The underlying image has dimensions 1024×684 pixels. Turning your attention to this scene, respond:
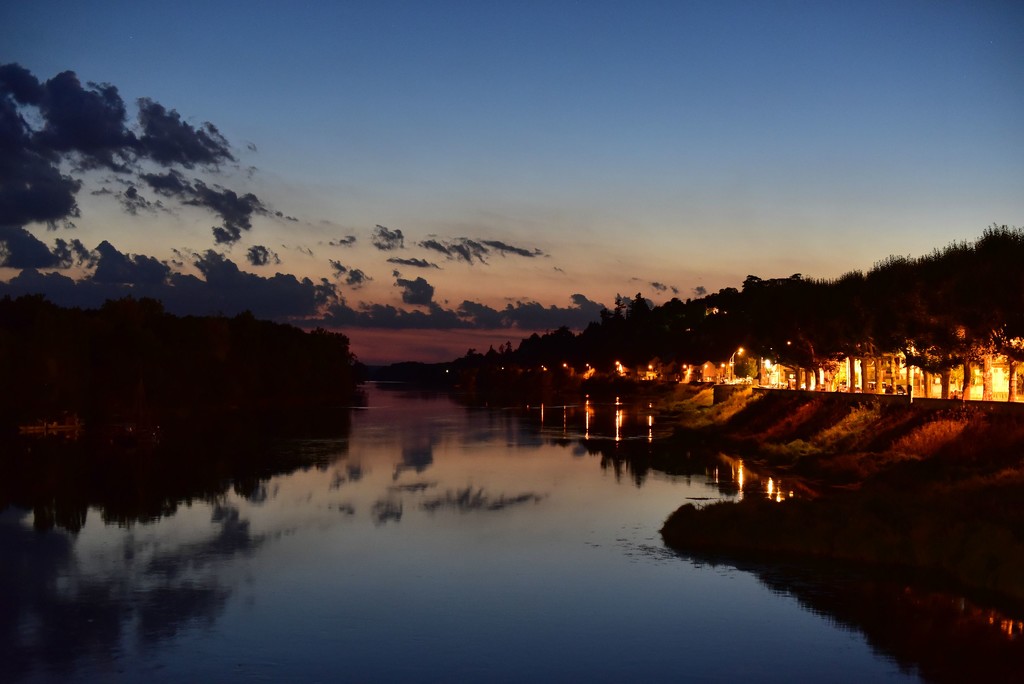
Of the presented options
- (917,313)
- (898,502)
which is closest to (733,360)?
(917,313)

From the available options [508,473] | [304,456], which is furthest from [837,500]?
[304,456]

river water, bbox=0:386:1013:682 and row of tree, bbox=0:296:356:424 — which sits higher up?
row of tree, bbox=0:296:356:424

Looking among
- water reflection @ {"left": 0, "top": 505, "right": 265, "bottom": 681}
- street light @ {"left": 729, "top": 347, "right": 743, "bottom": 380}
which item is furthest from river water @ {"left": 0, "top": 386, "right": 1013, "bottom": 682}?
street light @ {"left": 729, "top": 347, "right": 743, "bottom": 380}

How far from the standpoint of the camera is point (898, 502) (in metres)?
37.3

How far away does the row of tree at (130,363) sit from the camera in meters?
92.2

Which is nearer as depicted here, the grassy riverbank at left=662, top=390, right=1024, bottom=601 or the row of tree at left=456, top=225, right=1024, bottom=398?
the grassy riverbank at left=662, top=390, right=1024, bottom=601

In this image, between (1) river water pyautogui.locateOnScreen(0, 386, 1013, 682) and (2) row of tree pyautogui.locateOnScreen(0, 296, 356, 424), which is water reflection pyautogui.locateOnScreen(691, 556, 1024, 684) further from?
A: (2) row of tree pyautogui.locateOnScreen(0, 296, 356, 424)

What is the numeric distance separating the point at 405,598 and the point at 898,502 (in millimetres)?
19114

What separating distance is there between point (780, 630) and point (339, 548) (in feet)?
60.5

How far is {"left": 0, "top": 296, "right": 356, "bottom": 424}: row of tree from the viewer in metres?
92.2

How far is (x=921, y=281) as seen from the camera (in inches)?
2515

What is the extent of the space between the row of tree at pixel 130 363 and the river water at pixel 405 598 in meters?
47.2

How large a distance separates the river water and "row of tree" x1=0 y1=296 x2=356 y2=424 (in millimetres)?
47213

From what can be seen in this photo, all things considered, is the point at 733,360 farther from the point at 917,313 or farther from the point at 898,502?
the point at 898,502
